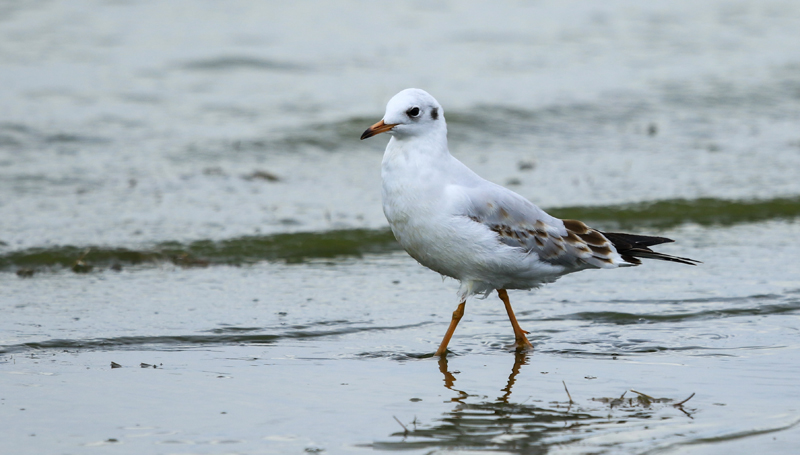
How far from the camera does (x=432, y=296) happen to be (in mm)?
6516

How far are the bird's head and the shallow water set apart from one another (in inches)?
46.6

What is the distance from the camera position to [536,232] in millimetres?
5426

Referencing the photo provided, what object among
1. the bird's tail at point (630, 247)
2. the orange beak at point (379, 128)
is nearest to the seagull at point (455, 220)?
the orange beak at point (379, 128)

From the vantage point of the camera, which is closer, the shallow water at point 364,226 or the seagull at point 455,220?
the shallow water at point 364,226

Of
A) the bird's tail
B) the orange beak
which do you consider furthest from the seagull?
the bird's tail

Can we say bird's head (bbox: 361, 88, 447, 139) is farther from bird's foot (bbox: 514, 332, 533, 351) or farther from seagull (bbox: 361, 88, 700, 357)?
bird's foot (bbox: 514, 332, 533, 351)

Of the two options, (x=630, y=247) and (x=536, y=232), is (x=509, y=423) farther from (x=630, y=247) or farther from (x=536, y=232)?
(x=630, y=247)

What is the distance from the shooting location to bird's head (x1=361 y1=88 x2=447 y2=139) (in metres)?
5.17

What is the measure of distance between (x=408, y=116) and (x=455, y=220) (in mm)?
606

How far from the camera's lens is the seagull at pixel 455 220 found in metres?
5.11

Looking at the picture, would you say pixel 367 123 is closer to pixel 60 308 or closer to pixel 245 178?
pixel 245 178

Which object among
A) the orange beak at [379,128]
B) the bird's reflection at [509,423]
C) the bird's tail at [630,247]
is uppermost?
the orange beak at [379,128]

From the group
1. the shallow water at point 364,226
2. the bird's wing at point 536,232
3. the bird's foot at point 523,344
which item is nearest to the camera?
the shallow water at point 364,226

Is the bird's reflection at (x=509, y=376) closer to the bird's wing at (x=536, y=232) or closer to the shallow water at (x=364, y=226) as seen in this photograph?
the shallow water at (x=364, y=226)
